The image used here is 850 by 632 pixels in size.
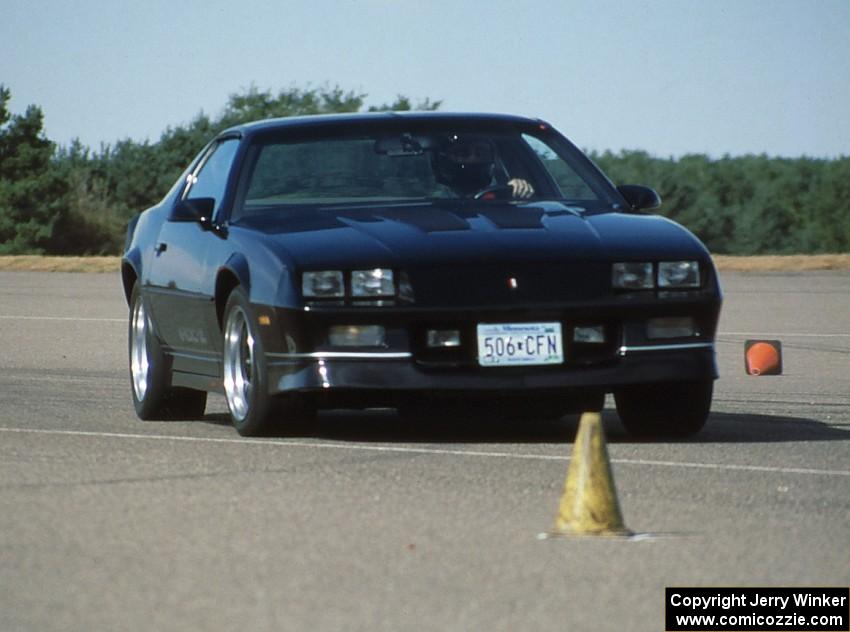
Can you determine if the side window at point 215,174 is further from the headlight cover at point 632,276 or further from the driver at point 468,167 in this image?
the headlight cover at point 632,276

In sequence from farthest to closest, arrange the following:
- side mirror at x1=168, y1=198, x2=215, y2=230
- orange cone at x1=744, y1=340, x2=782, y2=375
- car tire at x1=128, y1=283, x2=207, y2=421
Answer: orange cone at x1=744, y1=340, x2=782, y2=375 → car tire at x1=128, y1=283, x2=207, y2=421 → side mirror at x1=168, y1=198, x2=215, y2=230

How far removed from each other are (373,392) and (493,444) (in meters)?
0.65

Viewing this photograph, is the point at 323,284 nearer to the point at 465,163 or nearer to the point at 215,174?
the point at 465,163

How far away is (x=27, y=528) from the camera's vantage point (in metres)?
6.80

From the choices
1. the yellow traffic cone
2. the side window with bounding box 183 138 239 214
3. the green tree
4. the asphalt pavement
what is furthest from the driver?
the green tree

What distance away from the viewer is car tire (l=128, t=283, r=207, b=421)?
1105 cm

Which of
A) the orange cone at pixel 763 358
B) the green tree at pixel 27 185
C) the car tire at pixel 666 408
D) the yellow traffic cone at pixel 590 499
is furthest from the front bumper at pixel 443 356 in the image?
the green tree at pixel 27 185

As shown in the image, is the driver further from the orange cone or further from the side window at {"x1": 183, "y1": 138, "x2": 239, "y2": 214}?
the orange cone

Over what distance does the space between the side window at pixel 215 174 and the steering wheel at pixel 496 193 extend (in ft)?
4.28

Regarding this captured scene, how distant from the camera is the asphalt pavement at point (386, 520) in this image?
543 centimetres

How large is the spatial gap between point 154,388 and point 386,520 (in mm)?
4304

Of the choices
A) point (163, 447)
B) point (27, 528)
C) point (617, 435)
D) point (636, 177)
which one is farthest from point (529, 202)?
point (636, 177)

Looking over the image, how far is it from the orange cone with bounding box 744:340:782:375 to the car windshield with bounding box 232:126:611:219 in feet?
10.5

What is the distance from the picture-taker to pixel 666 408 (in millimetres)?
9883
